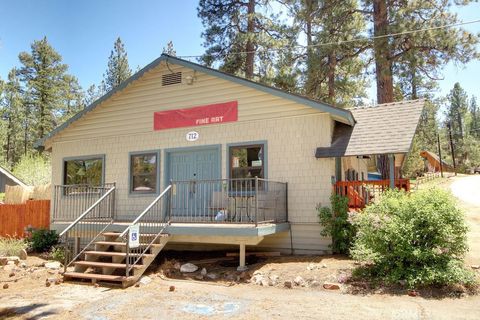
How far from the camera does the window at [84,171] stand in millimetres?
13242

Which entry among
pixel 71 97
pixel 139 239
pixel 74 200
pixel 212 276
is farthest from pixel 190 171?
pixel 71 97

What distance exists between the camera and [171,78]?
12102 millimetres

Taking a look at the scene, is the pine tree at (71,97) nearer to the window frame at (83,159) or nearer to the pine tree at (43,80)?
the pine tree at (43,80)

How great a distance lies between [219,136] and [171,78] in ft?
8.38

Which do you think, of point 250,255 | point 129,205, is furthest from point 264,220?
point 129,205

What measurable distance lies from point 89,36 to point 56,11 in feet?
12.3

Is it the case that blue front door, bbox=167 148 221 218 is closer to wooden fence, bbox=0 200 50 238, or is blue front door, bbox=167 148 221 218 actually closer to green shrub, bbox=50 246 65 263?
green shrub, bbox=50 246 65 263

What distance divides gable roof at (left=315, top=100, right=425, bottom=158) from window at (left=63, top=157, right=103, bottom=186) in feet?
24.7

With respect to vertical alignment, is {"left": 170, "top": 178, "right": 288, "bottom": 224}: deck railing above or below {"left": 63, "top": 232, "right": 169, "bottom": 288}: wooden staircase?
above

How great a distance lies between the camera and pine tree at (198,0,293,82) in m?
21.0

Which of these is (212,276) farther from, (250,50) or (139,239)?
(250,50)

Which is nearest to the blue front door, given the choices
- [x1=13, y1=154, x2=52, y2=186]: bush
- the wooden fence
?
the wooden fence

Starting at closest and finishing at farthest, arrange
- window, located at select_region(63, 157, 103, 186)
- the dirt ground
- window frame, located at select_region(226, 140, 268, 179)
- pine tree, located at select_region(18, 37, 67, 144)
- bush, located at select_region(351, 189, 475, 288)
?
1. the dirt ground
2. bush, located at select_region(351, 189, 475, 288)
3. window frame, located at select_region(226, 140, 268, 179)
4. window, located at select_region(63, 157, 103, 186)
5. pine tree, located at select_region(18, 37, 67, 144)

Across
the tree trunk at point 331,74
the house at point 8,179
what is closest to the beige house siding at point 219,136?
the tree trunk at point 331,74
